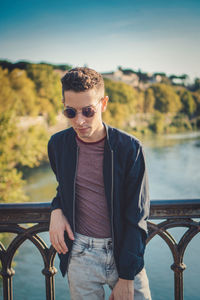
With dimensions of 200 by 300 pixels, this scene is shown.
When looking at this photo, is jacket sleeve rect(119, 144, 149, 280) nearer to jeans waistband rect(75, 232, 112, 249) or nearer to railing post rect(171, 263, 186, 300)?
jeans waistband rect(75, 232, 112, 249)

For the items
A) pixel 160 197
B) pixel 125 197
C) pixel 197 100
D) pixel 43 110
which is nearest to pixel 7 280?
pixel 125 197

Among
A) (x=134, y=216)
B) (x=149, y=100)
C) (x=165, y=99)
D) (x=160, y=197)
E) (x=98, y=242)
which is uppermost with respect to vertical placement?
(x=149, y=100)

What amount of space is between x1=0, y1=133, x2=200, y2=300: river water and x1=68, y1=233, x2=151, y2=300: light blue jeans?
28.9 ft

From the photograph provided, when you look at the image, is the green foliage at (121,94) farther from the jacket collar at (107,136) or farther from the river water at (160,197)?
the jacket collar at (107,136)

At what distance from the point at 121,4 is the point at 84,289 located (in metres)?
44.3

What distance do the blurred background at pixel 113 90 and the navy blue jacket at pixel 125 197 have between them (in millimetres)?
10834

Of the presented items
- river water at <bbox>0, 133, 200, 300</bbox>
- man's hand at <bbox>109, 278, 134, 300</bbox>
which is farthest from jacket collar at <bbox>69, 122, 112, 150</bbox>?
river water at <bbox>0, 133, 200, 300</bbox>

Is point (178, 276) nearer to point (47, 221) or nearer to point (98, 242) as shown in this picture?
point (98, 242)

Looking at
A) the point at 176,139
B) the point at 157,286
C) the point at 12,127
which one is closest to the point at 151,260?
the point at 157,286

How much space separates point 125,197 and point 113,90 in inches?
1111

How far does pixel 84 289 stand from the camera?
1.45 m

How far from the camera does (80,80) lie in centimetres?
135

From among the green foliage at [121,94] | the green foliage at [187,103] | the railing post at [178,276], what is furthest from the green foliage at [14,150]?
the green foliage at [187,103]

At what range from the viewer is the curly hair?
135 centimetres
